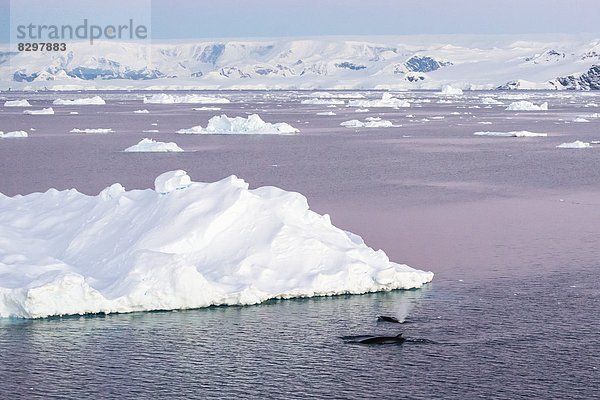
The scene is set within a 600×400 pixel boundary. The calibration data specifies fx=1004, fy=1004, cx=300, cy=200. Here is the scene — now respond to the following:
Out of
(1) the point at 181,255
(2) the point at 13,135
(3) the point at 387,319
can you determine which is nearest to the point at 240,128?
(2) the point at 13,135

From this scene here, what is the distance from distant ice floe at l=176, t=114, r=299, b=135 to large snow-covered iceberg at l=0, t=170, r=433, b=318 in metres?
38.4

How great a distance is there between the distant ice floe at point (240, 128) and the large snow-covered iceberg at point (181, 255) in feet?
126

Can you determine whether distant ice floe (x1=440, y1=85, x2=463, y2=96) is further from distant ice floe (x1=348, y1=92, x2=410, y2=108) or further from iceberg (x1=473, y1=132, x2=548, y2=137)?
iceberg (x1=473, y1=132, x2=548, y2=137)

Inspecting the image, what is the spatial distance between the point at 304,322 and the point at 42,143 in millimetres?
39465

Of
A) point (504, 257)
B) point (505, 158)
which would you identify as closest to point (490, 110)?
point (505, 158)

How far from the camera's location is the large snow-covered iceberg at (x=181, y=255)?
1711 centimetres

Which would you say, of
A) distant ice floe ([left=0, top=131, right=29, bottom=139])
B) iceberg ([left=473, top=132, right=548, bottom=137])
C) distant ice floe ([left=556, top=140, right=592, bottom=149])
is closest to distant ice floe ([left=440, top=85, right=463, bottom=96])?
iceberg ([left=473, top=132, right=548, bottom=137])

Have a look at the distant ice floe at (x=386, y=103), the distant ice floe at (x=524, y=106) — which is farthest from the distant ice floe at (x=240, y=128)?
the distant ice floe at (x=386, y=103)

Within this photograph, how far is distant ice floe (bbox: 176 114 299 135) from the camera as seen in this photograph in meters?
59.5

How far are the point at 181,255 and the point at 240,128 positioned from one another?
139 ft

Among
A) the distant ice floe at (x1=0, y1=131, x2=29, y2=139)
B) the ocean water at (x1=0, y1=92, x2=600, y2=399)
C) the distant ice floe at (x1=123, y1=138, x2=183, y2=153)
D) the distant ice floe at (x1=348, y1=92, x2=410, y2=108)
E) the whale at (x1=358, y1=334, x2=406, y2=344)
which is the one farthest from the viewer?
the distant ice floe at (x1=348, y1=92, x2=410, y2=108)

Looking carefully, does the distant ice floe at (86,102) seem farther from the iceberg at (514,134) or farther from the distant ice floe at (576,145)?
the distant ice floe at (576,145)

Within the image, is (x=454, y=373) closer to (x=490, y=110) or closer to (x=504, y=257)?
(x=504, y=257)

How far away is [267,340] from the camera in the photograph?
1538 centimetres
